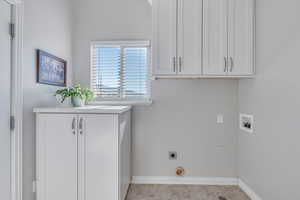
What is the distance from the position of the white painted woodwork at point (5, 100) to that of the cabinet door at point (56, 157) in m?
0.31

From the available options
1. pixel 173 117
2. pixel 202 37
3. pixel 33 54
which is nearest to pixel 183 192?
pixel 173 117

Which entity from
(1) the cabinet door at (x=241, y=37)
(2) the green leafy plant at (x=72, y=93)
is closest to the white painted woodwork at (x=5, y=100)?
(2) the green leafy plant at (x=72, y=93)

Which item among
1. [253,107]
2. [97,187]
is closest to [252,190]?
[253,107]

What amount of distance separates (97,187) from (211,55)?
195 cm

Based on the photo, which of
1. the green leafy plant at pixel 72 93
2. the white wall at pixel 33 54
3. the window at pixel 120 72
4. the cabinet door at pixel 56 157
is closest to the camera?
the white wall at pixel 33 54

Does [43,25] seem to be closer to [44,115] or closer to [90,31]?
[90,31]

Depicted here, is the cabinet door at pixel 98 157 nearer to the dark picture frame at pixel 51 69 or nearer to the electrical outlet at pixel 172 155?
the dark picture frame at pixel 51 69

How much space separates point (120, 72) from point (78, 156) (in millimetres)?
1376

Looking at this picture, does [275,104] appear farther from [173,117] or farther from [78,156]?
[78,156]

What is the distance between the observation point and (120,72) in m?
2.79

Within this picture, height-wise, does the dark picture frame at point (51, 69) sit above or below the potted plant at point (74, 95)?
above

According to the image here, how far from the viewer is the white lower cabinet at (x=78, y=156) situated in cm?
187

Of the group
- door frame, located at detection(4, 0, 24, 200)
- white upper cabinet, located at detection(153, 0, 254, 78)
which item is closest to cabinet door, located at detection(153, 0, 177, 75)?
white upper cabinet, located at detection(153, 0, 254, 78)

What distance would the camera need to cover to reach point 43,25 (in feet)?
6.73
